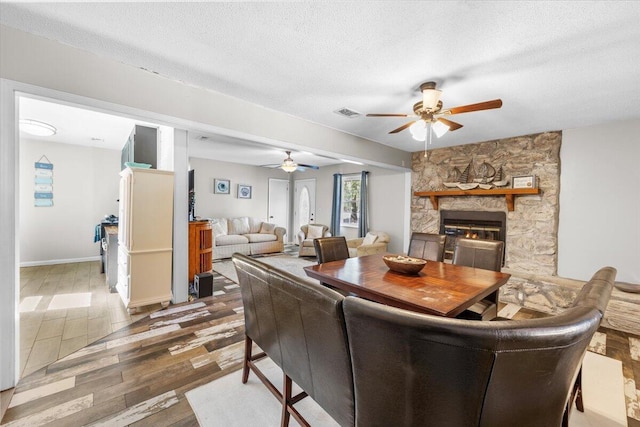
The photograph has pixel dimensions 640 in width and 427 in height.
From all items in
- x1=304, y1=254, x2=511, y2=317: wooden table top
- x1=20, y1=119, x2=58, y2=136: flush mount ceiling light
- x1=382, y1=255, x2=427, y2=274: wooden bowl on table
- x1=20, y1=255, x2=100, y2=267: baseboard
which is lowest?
x1=20, y1=255, x2=100, y2=267: baseboard

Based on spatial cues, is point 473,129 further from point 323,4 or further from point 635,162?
point 323,4

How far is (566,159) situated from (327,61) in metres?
3.68

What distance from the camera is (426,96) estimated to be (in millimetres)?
2191

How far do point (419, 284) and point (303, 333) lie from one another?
1026 mm

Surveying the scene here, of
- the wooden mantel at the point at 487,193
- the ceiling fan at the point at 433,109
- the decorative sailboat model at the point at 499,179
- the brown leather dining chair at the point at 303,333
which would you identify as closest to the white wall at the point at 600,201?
the wooden mantel at the point at 487,193

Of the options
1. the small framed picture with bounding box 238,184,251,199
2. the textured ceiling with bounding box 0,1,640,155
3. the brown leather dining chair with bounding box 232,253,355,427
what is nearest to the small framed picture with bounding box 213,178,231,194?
the small framed picture with bounding box 238,184,251,199

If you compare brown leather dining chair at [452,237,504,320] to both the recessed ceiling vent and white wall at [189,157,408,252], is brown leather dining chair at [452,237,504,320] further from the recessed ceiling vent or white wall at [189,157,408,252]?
white wall at [189,157,408,252]

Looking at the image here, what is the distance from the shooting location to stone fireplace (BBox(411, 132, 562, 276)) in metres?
3.76

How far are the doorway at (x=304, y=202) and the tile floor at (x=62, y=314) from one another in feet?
16.7

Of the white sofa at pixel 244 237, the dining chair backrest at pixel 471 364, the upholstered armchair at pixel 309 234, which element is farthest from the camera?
the upholstered armchair at pixel 309 234

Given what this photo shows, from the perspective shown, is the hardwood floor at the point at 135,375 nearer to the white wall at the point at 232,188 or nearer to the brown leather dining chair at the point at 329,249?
the brown leather dining chair at the point at 329,249

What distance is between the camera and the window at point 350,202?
6848mm

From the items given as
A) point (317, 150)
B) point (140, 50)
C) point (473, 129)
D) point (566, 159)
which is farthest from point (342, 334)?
point (566, 159)

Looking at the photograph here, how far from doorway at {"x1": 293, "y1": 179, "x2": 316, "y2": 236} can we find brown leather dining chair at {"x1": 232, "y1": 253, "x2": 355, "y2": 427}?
645cm
